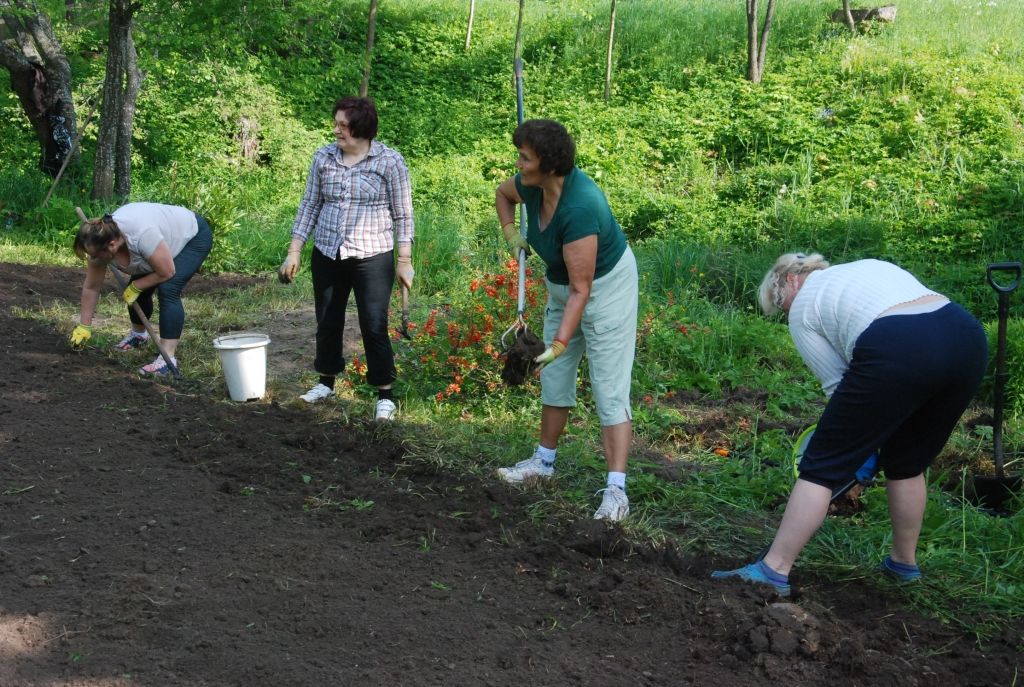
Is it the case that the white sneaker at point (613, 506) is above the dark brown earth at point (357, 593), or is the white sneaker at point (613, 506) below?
above

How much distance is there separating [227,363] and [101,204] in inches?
234

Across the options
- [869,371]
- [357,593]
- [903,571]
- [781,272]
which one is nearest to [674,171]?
[781,272]

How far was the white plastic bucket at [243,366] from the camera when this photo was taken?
5773mm

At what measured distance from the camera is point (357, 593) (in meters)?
3.63

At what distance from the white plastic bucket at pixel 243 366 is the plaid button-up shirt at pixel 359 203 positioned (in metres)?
0.78

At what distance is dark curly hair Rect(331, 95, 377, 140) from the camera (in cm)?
520

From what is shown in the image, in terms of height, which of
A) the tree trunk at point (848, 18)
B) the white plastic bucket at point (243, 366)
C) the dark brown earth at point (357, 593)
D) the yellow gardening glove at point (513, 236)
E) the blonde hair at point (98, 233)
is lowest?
the dark brown earth at point (357, 593)

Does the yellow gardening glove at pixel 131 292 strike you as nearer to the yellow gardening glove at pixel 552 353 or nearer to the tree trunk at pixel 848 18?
the yellow gardening glove at pixel 552 353

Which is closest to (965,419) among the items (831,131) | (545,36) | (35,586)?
(35,586)

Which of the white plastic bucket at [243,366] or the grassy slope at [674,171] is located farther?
the white plastic bucket at [243,366]

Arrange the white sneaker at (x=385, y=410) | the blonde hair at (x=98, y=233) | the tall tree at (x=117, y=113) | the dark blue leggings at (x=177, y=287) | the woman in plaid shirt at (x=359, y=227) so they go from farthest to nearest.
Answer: the tall tree at (x=117, y=113)
the dark blue leggings at (x=177, y=287)
the blonde hair at (x=98, y=233)
the white sneaker at (x=385, y=410)
the woman in plaid shirt at (x=359, y=227)

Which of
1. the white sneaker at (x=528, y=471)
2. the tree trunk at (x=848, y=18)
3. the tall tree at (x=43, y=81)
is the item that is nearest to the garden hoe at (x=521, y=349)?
the white sneaker at (x=528, y=471)

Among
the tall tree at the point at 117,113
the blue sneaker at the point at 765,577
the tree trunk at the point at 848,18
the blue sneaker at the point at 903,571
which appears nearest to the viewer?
the blue sneaker at the point at 765,577

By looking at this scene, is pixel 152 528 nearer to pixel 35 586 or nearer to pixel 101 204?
pixel 35 586
